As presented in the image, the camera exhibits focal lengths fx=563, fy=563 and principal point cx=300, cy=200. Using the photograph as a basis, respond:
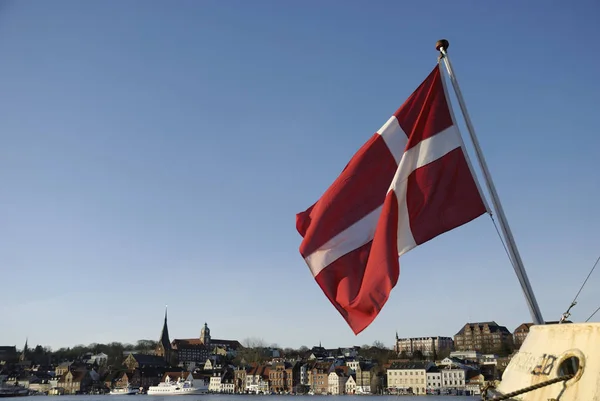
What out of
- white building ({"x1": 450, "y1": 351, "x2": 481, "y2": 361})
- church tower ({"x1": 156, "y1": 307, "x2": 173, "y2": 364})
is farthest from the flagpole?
church tower ({"x1": 156, "y1": 307, "x2": 173, "y2": 364})

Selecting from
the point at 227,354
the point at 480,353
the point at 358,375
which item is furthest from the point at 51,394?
the point at 480,353

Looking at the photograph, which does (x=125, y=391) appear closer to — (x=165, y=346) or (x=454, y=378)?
(x=165, y=346)

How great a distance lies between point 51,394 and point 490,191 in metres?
163

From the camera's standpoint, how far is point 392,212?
26.6 ft

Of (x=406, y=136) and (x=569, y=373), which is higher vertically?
(x=406, y=136)

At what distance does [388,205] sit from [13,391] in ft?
520

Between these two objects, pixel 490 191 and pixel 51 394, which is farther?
pixel 51 394

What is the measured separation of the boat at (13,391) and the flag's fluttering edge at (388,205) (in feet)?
494

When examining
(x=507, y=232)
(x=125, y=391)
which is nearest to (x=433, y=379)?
(x=125, y=391)

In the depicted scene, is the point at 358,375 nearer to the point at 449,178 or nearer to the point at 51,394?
the point at 51,394

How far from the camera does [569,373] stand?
5070 mm

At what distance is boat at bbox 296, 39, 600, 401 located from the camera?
7656mm

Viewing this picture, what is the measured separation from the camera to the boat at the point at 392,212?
7.66 metres

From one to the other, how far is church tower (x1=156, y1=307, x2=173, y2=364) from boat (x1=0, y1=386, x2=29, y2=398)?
4142 cm
